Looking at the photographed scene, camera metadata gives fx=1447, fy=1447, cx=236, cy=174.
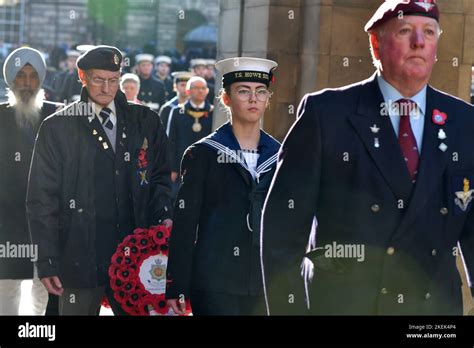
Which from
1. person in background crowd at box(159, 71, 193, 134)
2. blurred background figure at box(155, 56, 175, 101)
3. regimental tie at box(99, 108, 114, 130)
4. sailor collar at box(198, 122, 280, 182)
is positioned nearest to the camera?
sailor collar at box(198, 122, 280, 182)

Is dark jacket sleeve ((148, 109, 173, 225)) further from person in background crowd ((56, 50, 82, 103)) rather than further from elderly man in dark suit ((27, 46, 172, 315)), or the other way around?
person in background crowd ((56, 50, 82, 103))

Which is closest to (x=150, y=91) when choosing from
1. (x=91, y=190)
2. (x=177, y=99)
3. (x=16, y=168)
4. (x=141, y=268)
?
(x=177, y=99)

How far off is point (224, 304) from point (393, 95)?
209 centimetres

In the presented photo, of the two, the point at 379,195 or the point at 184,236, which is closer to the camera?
the point at 379,195

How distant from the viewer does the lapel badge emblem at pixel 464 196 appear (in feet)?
19.2

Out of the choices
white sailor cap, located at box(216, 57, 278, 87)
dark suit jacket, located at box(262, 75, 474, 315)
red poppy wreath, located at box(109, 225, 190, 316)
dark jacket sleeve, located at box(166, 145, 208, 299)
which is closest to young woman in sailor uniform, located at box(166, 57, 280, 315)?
dark jacket sleeve, located at box(166, 145, 208, 299)

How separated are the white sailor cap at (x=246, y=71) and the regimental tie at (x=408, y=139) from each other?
2.38 metres

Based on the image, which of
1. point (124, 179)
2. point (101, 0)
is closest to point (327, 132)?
point (124, 179)

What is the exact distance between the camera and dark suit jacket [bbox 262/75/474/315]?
576 centimetres

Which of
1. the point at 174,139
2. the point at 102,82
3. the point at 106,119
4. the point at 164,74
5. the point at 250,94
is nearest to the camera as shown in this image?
the point at 250,94

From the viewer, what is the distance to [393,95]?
233 inches

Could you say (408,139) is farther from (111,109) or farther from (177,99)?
(177,99)

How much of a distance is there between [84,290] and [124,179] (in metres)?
0.70
